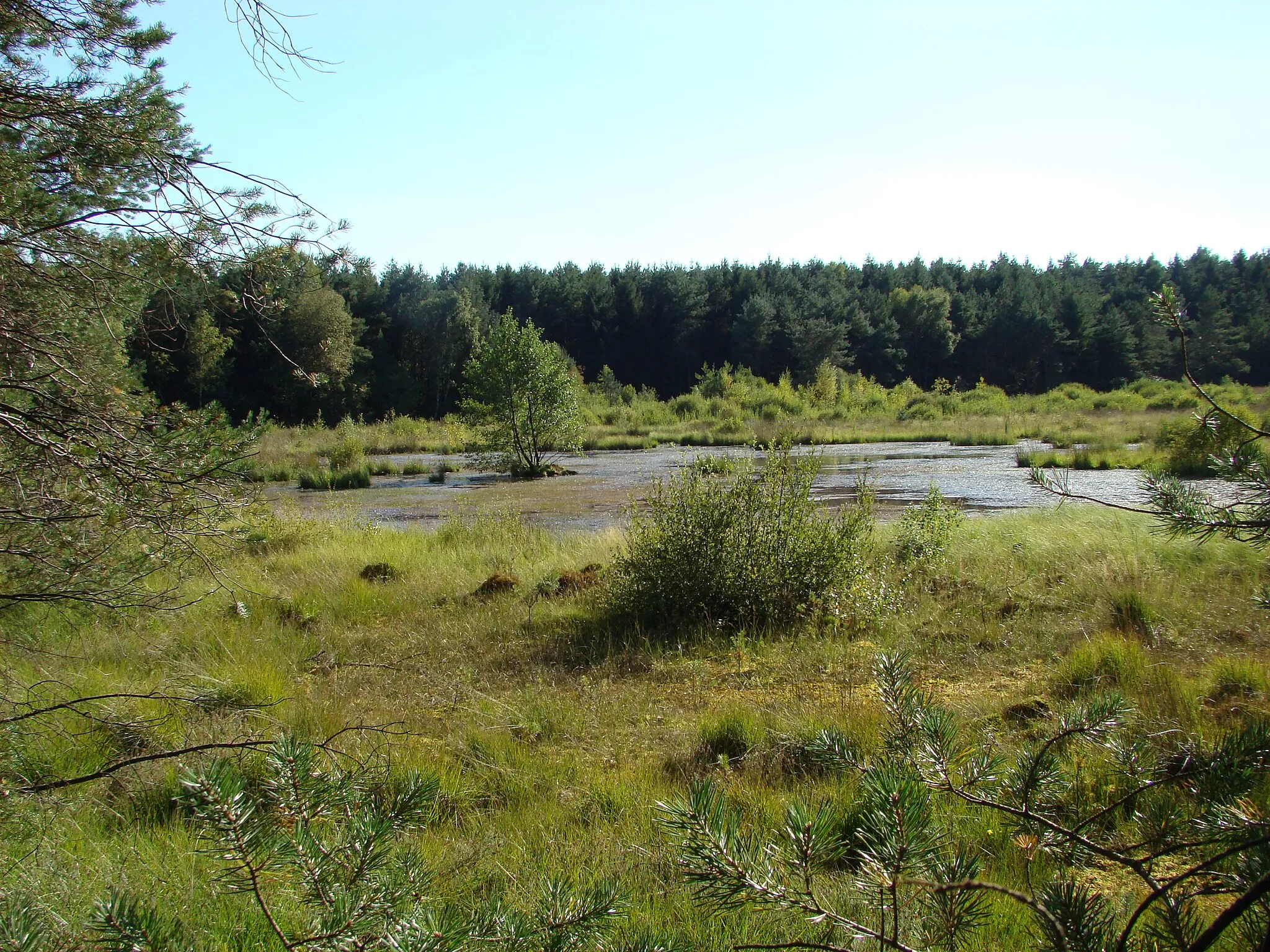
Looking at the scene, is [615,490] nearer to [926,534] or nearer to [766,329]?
[926,534]

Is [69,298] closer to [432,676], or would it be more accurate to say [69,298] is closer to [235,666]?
[235,666]

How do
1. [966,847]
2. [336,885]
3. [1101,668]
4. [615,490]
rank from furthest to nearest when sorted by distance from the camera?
1. [615,490]
2. [1101,668]
3. [966,847]
4. [336,885]

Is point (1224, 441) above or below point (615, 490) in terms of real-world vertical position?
above

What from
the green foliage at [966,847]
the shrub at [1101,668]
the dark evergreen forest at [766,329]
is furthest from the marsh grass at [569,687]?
the dark evergreen forest at [766,329]

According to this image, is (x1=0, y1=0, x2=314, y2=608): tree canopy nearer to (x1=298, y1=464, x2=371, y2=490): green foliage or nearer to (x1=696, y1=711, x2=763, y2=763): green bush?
(x1=696, y1=711, x2=763, y2=763): green bush

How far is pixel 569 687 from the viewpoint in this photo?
580 cm

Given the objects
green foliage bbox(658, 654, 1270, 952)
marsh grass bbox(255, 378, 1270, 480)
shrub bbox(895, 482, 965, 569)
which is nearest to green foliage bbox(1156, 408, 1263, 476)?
green foliage bbox(658, 654, 1270, 952)

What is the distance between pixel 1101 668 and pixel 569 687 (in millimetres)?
3502

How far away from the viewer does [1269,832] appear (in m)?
0.99

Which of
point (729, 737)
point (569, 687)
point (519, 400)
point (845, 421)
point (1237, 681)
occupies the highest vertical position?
point (519, 400)

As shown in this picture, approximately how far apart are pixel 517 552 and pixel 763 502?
437cm

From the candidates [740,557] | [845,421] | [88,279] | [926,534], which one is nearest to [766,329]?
[845,421]

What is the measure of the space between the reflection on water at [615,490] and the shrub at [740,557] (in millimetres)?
4363

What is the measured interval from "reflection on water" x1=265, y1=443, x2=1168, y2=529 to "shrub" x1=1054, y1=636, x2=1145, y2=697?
6.92 m
